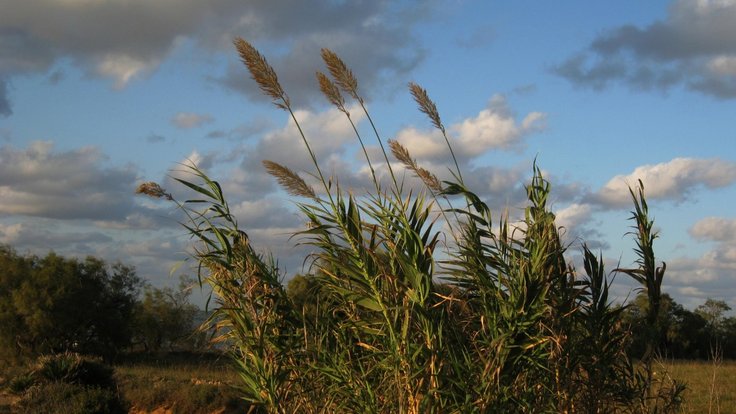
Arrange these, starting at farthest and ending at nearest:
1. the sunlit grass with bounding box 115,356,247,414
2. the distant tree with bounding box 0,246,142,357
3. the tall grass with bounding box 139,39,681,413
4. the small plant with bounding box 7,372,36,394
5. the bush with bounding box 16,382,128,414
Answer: the distant tree with bounding box 0,246,142,357
the sunlit grass with bounding box 115,356,247,414
the small plant with bounding box 7,372,36,394
the bush with bounding box 16,382,128,414
the tall grass with bounding box 139,39,681,413

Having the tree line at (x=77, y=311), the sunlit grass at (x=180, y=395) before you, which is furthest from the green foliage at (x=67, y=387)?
the tree line at (x=77, y=311)

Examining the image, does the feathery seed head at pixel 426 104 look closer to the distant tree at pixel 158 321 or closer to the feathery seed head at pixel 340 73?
the feathery seed head at pixel 340 73

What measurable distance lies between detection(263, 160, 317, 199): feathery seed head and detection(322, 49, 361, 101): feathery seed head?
70cm

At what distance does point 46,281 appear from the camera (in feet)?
100

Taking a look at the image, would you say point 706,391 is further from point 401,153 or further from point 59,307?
point 59,307

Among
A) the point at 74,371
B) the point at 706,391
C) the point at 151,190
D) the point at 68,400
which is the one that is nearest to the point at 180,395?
the point at 74,371

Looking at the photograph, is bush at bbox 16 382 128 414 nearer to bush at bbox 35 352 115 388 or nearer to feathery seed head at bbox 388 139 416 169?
bush at bbox 35 352 115 388

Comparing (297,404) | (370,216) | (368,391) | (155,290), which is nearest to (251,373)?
(297,404)

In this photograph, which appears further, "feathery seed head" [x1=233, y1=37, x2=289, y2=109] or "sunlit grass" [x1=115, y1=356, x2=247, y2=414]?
"sunlit grass" [x1=115, y1=356, x2=247, y2=414]

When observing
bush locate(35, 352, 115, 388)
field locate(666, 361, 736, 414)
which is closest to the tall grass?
field locate(666, 361, 736, 414)

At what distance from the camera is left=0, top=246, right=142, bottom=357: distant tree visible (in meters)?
29.9

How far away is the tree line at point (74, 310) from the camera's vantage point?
29.9 m

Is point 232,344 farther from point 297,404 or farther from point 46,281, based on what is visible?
point 46,281

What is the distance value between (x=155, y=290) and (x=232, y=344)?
31.3m
